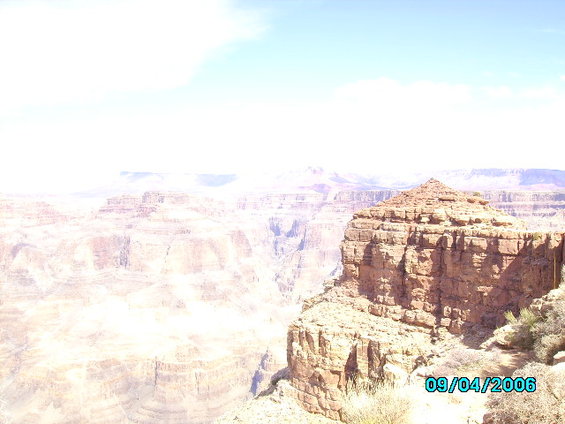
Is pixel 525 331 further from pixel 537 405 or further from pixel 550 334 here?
pixel 537 405

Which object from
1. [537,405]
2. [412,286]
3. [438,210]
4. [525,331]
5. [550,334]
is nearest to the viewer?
[537,405]

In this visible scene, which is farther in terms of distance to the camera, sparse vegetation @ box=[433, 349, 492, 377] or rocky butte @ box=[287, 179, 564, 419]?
rocky butte @ box=[287, 179, 564, 419]

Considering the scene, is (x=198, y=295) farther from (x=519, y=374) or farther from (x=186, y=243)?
(x=519, y=374)

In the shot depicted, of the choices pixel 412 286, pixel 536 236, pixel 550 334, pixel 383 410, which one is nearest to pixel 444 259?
pixel 412 286

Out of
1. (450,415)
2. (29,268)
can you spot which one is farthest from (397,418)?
(29,268)

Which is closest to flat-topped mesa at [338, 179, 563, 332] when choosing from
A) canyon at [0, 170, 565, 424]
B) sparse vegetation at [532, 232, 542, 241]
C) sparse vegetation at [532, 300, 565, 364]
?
sparse vegetation at [532, 232, 542, 241]

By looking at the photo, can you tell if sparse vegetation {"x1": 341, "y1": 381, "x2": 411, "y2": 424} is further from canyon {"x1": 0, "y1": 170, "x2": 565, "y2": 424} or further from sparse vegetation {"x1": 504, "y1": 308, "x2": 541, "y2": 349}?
canyon {"x1": 0, "y1": 170, "x2": 565, "y2": 424}
